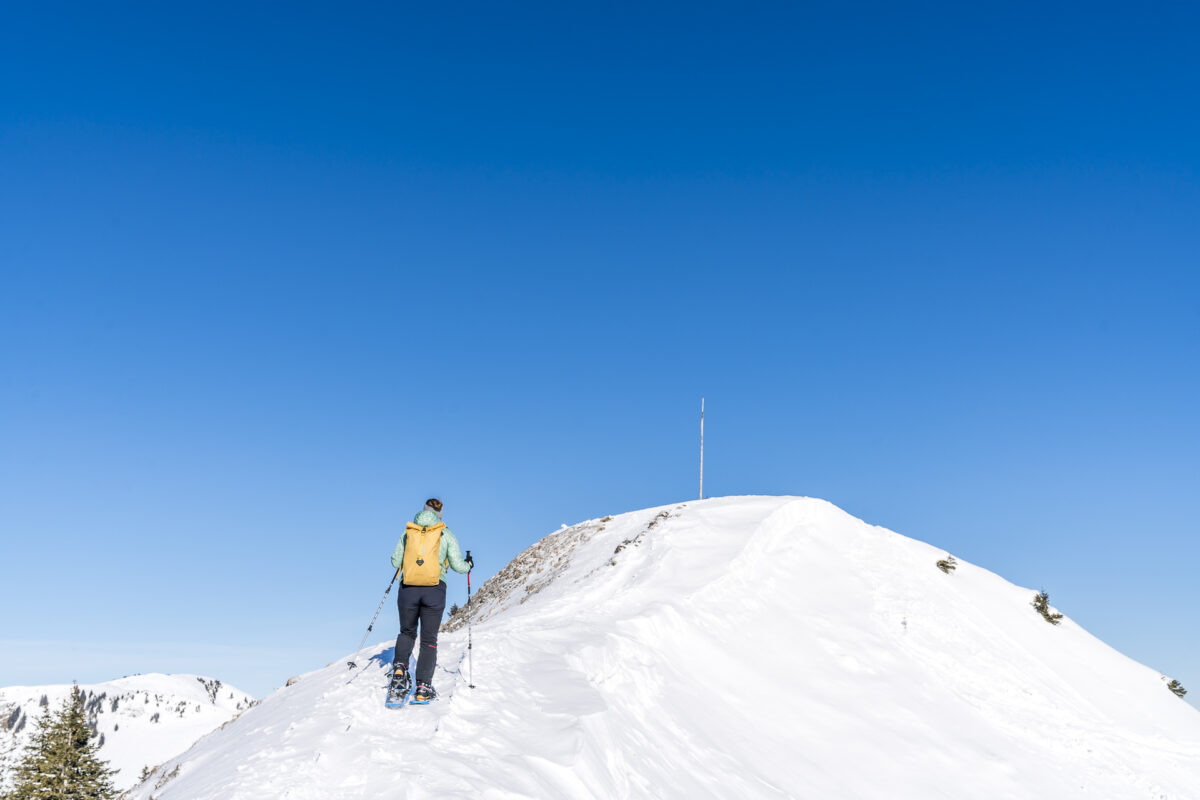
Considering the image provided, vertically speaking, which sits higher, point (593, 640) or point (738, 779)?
point (593, 640)

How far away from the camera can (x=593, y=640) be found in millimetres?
16203

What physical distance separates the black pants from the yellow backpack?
0.41ft

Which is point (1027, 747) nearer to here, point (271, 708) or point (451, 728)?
point (451, 728)

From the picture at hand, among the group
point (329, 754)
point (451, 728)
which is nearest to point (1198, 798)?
point (451, 728)

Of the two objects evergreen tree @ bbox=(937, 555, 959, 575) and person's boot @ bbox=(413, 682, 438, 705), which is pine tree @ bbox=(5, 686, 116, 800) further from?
evergreen tree @ bbox=(937, 555, 959, 575)

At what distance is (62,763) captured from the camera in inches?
1256

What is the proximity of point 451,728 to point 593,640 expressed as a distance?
6308 millimetres

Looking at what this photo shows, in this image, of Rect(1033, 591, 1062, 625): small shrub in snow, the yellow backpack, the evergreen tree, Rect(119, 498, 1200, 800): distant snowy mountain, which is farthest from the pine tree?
Rect(1033, 591, 1062, 625): small shrub in snow

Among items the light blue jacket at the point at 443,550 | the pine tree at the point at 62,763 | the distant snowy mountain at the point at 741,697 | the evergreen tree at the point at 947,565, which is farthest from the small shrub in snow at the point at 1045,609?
the pine tree at the point at 62,763

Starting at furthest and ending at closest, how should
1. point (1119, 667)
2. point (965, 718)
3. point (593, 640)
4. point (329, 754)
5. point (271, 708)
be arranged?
point (1119, 667), point (965, 718), point (593, 640), point (271, 708), point (329, 754)

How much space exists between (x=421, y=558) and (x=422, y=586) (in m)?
0.46

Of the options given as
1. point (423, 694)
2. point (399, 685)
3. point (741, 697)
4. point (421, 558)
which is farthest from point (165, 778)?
point (741, 697)

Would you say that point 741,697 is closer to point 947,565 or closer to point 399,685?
point 399,685

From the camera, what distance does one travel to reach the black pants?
1155cm
